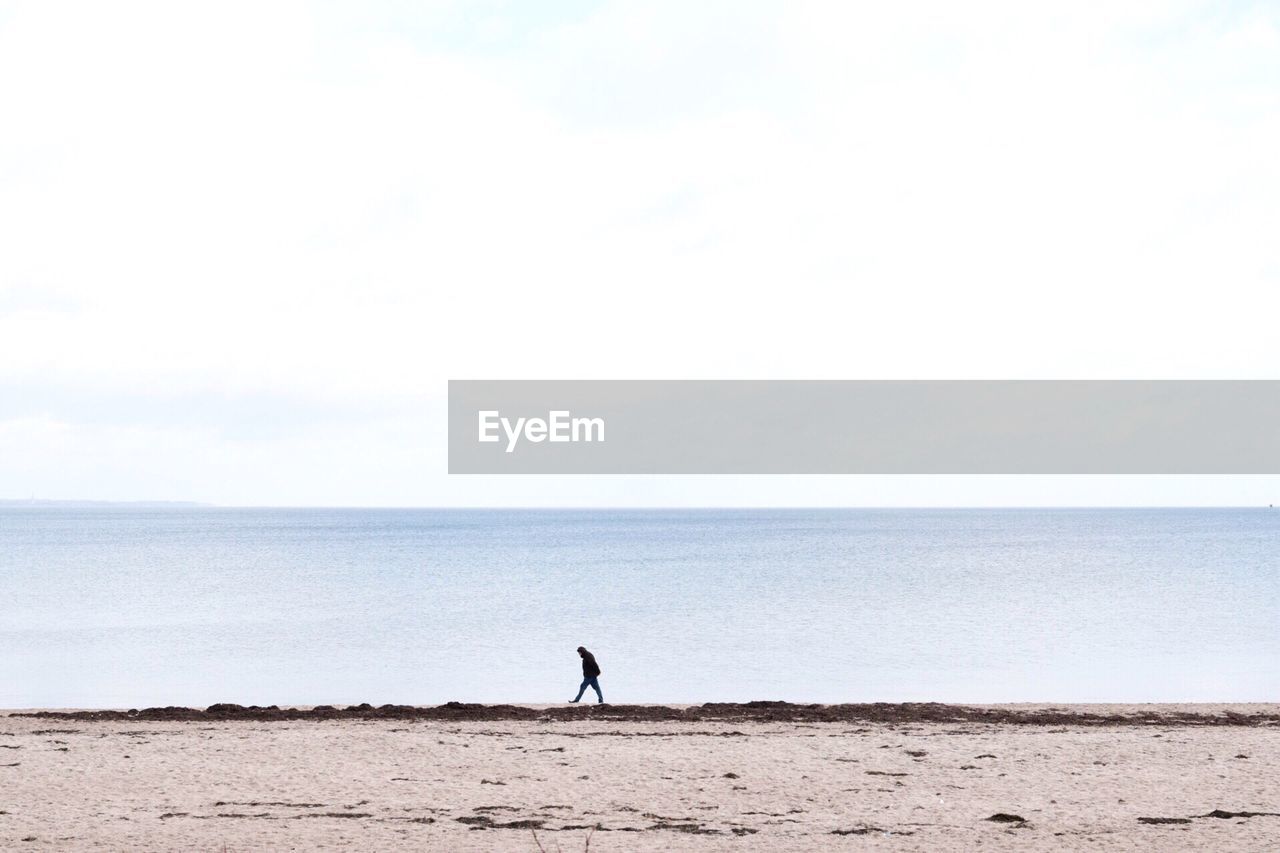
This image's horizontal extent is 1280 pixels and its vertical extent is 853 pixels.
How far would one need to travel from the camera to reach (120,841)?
458 inches

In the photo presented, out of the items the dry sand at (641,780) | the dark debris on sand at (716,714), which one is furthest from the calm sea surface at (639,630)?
the dry sand at (641,780)

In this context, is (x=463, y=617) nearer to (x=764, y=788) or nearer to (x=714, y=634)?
(x=714, y=634)

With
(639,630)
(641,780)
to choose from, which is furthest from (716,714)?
(639,630)

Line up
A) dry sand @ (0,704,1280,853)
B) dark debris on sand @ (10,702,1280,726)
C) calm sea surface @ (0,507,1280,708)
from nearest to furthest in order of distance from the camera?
dry sand @ (0,704,1280,853)
dark debris on sand @ (10,702,1280,726)
calm sea surface @ (0,507,1280,708)

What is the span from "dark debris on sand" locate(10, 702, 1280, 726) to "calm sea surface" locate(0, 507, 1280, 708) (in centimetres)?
486

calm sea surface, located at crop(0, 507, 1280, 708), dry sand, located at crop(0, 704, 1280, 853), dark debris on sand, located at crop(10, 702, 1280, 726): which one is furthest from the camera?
calm sea surface, located at crop(0, 507, 1280, 708)

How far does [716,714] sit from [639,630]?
2237 cm

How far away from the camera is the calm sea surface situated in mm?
29266

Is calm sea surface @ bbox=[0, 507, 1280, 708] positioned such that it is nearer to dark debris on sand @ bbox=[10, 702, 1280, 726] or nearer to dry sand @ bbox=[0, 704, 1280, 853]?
dark debris on sand @ bbox=[10, 702, 1280, 726]

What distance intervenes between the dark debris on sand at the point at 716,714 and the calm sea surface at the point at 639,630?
191 inches

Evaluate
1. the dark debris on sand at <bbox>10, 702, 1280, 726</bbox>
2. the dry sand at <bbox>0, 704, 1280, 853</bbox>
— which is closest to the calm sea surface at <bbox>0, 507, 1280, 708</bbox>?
the dark debris on sand at <bbox>10, 702, 1280, 726</bbox>

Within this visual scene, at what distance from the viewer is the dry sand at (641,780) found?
12016 millimetres

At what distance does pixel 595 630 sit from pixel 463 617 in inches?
303

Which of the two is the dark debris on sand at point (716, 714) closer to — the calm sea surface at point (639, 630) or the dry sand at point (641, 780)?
the dry sand at point (641, 780)
